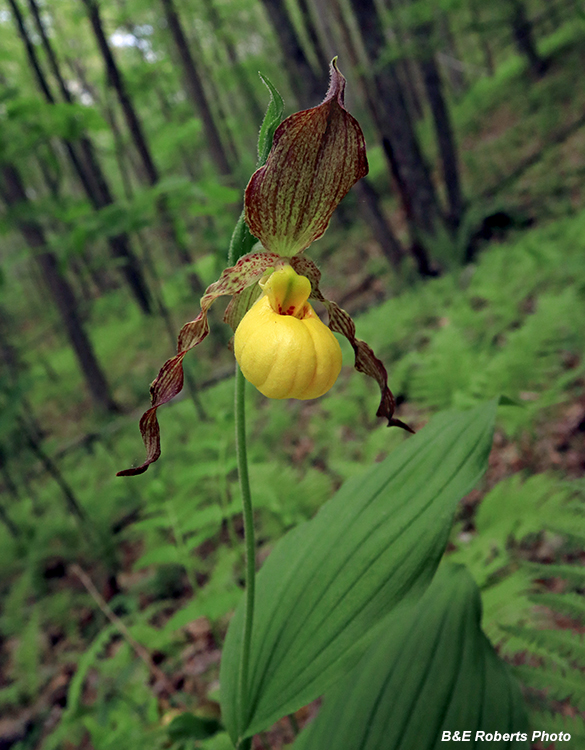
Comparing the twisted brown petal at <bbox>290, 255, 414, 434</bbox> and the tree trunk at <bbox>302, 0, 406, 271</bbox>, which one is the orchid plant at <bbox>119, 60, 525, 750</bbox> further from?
the tree trunk at <bbox>302, 0, 406, 271</bbox>

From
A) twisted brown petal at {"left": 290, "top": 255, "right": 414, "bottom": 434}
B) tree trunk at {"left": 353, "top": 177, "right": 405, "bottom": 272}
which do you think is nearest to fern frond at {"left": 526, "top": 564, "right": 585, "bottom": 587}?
twisted brown petal at {"left": 290, "top": 255, "right": 414, "bottom": 434}

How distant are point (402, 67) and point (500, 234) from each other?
9138 mm

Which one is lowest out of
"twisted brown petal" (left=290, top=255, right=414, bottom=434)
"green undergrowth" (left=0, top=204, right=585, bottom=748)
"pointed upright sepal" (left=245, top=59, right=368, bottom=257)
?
"green undergrowth" (left=0, top=204, right=585, bottom=748)

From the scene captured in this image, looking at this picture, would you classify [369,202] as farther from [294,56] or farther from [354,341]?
[354,341]

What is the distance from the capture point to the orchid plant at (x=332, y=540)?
99 cm

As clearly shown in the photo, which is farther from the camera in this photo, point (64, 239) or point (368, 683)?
point (64, 239)

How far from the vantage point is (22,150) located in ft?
9.62

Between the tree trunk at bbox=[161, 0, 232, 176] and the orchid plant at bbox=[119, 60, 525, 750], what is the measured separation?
9.19m

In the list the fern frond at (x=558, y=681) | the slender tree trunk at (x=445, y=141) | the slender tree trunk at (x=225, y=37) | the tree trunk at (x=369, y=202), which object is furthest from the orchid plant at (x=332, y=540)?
the slender tree trunk at (x=225, y=37)

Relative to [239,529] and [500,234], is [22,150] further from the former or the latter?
[500,234]

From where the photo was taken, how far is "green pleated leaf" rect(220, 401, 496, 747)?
1.10 metres

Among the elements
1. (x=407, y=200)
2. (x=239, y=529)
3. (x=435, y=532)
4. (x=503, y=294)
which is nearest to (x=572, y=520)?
(x=435, y=532)

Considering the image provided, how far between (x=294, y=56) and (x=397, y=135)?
2.31 meters

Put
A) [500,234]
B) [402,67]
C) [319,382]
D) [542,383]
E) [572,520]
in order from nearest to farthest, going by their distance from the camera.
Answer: [319,382], [572,520], [542,383], [500,234], [402,67]
